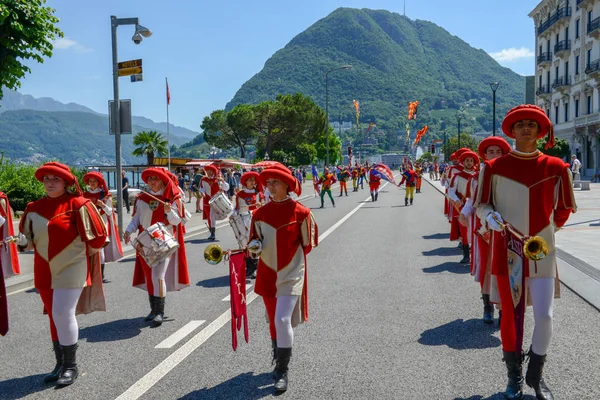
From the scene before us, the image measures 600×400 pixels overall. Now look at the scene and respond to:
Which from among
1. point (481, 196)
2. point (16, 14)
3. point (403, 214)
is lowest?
point (403, 214)

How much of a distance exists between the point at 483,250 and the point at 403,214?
15.1 m

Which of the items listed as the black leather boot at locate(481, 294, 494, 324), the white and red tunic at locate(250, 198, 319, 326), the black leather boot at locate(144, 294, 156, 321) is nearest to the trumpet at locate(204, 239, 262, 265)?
the white and red tunic at locate(250, 198, 319, 326)

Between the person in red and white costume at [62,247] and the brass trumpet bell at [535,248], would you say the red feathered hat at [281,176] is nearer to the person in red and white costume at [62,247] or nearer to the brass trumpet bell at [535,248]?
the person in red and white costume at [62,247]

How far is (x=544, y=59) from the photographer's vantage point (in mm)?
60500

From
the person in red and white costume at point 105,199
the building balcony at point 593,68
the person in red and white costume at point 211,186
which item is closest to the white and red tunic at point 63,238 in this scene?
the person in red and white costume at point 105,199

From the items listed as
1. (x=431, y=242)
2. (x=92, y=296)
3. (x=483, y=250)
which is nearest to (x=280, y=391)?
(x=92, y=296)

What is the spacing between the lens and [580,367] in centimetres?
483

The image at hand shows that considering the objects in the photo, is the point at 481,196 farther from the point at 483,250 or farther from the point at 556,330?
the point at 556,330

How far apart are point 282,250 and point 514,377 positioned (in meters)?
1.81

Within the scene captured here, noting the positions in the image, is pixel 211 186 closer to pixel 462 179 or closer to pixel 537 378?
pixel 462 179

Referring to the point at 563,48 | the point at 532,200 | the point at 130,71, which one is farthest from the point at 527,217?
the point at 563,48

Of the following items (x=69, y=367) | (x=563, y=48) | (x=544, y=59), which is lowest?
(x=69, y=367)

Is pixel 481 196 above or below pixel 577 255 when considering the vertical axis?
above

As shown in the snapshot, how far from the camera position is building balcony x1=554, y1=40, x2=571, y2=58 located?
55.3 metres
